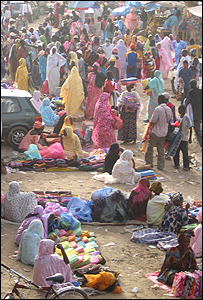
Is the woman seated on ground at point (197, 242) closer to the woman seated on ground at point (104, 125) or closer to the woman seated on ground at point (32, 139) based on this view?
the woman seated on ground at point (104, 125)

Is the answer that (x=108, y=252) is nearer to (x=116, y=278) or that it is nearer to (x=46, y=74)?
(x=116, y=278)

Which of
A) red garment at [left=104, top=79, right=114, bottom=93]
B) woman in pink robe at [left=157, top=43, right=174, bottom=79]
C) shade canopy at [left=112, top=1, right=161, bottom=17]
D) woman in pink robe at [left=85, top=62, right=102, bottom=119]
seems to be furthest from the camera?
shade canopy at [left=112, top=1, right=161, bottom=17]

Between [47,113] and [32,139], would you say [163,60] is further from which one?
[32,139]

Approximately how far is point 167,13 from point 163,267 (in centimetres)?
2432

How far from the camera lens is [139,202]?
8836mm

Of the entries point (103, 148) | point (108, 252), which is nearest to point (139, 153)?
point (103, 148)

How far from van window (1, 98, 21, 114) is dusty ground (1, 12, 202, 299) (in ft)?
2.58

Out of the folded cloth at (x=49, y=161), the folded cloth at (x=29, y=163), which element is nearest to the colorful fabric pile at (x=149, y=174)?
the folded cloth at (x=49, y=161)

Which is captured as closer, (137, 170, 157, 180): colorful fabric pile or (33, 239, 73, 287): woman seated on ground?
(33, 239, 73, 287): woman seated on ground

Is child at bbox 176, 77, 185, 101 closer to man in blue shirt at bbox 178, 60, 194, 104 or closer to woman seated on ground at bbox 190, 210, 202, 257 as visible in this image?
man in blue shirt at bbox 178, 60, 194, 104

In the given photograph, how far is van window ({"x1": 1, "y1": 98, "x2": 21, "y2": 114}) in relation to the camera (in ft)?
40.7

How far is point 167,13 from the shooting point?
29422mm

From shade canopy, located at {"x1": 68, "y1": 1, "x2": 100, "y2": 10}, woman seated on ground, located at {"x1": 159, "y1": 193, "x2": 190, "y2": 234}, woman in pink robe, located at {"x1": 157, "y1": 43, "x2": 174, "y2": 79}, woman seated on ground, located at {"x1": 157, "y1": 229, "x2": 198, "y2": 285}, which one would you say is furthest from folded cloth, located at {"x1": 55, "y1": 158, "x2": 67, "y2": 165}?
shade canopy, located at {"x1": 68, "y1": 1, "x2": 100, "y2": 10}

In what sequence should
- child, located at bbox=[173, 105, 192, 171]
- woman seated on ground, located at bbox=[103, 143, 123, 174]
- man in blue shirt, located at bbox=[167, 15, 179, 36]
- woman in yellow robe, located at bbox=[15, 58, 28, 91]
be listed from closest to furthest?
woman seated on ground, located at bbox=[103, 143, 123, 174]
child, located at bbox=[173, 105, 192, 171]
woman in yellow robe, located at bbox=[15, 58, 28, 91]
man in blue shirt, located at bbox=[167, 15, 179, 36]
